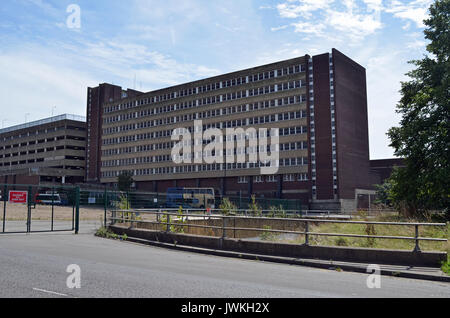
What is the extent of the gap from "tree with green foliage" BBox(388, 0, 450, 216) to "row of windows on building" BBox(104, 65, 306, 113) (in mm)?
37575

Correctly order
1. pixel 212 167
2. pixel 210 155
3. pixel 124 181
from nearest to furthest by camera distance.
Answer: pixel 210 155
pixel 212 167
pixel 124 181

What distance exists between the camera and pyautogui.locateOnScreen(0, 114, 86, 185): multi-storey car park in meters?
104

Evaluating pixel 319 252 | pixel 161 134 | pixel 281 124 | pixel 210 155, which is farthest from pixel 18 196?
pixel 161 134

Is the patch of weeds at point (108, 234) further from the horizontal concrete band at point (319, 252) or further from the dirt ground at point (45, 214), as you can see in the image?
the dirt ground at point (45, 214)

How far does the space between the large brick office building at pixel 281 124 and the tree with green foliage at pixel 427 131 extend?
102 feet

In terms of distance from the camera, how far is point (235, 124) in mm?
76375

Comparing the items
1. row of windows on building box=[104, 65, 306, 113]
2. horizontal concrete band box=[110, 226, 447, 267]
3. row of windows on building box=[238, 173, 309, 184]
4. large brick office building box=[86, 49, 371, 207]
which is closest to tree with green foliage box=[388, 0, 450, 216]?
horizontal concrete band box=[110, 226, 447, 267]

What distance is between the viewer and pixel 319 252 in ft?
41.9

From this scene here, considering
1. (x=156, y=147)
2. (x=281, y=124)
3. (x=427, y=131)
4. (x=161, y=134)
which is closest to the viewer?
(x=427, y=131)

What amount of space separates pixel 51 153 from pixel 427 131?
9735 centimetres

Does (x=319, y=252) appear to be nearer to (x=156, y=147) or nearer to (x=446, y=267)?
(x=446, y=267)

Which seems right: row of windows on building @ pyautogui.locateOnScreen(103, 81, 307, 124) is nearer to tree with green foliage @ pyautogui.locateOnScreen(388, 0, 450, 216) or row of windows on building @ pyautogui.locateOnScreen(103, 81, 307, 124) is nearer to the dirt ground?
tree with green foliage @ pyautogui.locateOnScreen(388, 0, 450, 216)

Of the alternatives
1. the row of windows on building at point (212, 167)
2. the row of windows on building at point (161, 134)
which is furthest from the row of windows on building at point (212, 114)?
the row of windows on building at point (212, 167)
